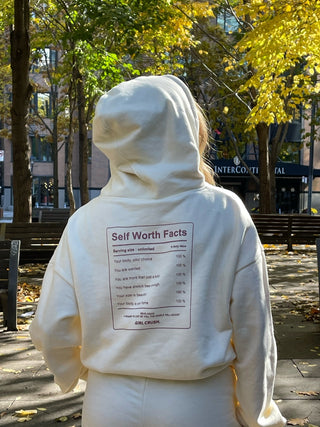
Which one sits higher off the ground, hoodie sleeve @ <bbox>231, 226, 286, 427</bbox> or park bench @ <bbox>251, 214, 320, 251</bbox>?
hoodie sleeve @ <bbox>231, 226, 286, 427</bbox>

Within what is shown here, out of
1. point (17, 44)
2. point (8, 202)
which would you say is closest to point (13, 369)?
point (17, 44)

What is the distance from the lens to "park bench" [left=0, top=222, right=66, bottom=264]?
444 inches

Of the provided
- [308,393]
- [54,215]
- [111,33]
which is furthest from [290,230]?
[308,393]

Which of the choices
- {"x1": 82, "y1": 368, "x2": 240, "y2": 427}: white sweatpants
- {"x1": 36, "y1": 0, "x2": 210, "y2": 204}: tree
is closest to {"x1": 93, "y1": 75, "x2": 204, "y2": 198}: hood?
{"x1": 82, "y1": 368, "x2": 240, "y2": 427}: white sweatpants

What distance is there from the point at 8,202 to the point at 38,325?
52977 mm

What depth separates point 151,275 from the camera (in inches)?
73.4

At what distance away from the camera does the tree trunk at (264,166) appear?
2023cm

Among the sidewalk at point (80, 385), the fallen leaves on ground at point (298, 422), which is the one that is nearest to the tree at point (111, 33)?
the sidewalk at point (80, 385)

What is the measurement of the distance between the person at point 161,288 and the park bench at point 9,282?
16.1 feet

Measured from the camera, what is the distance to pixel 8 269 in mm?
6828

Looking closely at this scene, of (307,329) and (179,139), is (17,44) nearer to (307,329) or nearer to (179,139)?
(307,329)

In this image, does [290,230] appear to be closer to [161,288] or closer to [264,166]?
[264,166]

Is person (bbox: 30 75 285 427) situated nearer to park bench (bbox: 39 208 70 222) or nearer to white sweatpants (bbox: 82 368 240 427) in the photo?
white sweatpants (bbox: 82 368 240 427)

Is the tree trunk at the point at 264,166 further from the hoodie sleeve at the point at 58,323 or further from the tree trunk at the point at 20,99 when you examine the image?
the hoodie sleeve at the point at 58,323
